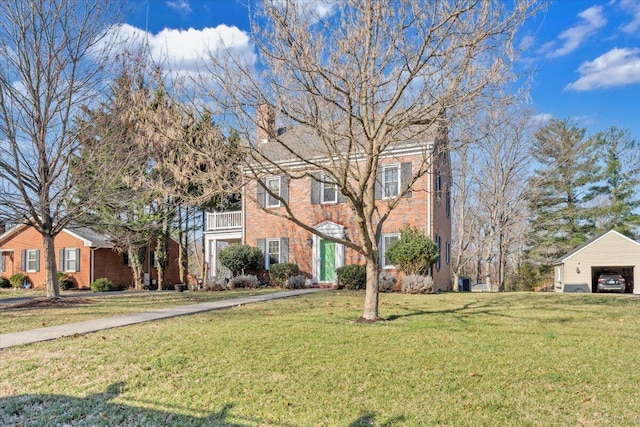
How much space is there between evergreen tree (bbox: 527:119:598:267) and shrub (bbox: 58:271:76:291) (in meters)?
30.6

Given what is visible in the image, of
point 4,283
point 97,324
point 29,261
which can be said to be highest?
point 29,261

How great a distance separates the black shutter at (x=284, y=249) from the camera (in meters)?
19.4

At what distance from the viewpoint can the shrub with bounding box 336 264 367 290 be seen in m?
16.5

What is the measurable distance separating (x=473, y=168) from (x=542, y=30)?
70.0 feet

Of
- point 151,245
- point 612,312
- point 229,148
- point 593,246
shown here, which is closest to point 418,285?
point 612,312

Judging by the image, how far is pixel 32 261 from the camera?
26.5 meters

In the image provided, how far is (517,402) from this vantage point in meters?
4.29

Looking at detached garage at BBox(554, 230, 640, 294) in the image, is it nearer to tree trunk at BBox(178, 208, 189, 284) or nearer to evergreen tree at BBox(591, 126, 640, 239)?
evergreen tree at BBox(591, 126, 640, 239)

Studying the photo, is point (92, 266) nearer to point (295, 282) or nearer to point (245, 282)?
point (245, 282)

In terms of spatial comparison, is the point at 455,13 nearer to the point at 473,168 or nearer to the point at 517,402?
the point at 517,402

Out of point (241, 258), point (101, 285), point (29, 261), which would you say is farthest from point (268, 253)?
point (29, 261)

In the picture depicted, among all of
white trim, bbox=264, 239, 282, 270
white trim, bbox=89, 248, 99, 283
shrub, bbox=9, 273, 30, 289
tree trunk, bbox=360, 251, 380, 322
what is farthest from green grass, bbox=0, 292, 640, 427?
shrub, bbox=9, 273, 30, 289

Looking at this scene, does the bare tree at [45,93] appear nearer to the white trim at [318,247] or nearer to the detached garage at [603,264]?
the white trim at [318,247]

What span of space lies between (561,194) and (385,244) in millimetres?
22609
